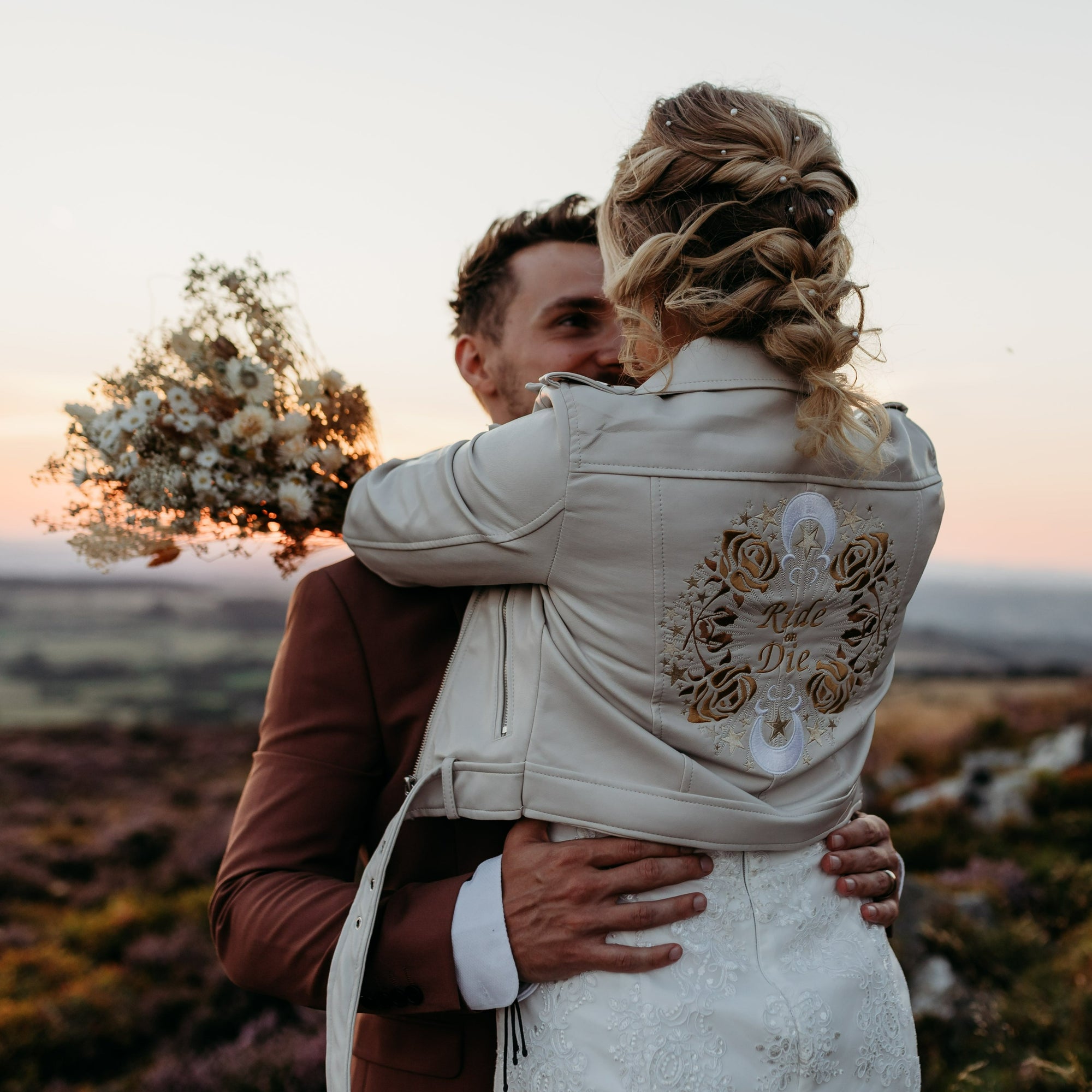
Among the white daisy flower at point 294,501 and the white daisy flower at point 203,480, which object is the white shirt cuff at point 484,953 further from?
the white daisy flower at point 203,480

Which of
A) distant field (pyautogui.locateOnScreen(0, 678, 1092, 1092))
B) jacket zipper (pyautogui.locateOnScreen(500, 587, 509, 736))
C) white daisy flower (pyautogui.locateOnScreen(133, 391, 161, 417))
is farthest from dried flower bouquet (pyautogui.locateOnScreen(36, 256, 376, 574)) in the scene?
distant field (pyautogui.locateOnScreen(0, 678, 1092, 1092))

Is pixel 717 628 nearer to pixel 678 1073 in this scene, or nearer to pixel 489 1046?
pixel 678 1073

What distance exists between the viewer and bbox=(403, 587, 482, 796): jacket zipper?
1.54 m

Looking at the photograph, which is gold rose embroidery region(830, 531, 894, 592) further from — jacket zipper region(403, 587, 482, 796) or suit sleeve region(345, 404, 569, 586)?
jacket zipper region(403, 587, 482, 796)

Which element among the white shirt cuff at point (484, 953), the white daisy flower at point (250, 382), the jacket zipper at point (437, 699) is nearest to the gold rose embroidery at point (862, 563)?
the jacket zipper at point (437, 699)

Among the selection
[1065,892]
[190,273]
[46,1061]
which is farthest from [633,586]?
[1065,892]

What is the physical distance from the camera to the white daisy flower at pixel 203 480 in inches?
70.0

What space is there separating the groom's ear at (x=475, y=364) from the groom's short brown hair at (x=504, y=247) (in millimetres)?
38

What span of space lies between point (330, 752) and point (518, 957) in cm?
49

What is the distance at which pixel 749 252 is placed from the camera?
1418 mm

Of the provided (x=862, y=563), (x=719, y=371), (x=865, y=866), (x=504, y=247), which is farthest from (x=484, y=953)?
(x=504, y=247)

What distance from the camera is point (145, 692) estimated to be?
313 inches

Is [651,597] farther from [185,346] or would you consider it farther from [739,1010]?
[185,346]

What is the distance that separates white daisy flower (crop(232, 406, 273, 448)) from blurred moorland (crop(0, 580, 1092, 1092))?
12.8 feet
